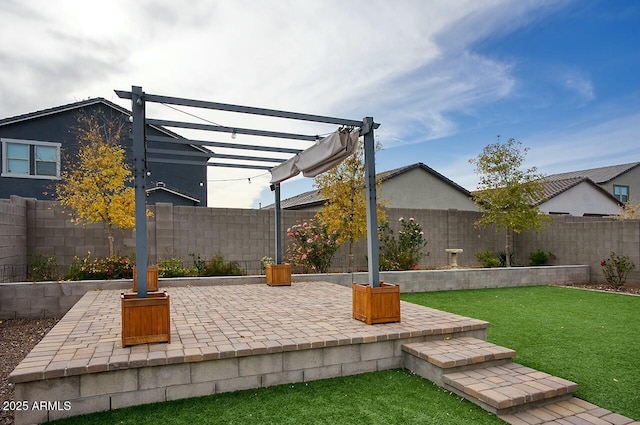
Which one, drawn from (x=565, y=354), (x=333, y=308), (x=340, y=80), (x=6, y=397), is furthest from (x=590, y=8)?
(x=6, y=397)

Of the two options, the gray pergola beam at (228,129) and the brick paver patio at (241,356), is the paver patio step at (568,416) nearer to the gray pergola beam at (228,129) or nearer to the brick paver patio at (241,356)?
the brick paver patio at (241,356)

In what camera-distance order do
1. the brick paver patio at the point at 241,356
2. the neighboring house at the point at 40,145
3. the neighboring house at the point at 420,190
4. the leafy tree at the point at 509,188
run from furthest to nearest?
the neighboring house at the point at 420,190 < the neighboring house at the point at 40,145 < the leafy tree at the point at 509,188 < the brick paver patio at the point at 241,356

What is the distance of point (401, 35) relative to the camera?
8.12 metres

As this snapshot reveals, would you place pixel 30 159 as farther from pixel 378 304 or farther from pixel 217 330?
pixel 378 304

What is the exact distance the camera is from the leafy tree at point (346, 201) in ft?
31.7

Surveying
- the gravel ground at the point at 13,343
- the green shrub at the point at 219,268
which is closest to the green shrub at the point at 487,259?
the green shrub at the point at 219,268

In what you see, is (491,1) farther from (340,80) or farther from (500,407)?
(500,407)

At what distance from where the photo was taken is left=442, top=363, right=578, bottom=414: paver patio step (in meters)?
3.10

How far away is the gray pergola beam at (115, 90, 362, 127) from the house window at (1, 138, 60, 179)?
11.8 metres

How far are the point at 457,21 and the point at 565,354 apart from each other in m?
6.85

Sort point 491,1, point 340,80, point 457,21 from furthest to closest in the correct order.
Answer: point 340,80, point 457,21, point 491,1

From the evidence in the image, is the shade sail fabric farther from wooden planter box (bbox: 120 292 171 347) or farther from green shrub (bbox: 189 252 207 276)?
green shrub (bbox: 189 252 207 276)

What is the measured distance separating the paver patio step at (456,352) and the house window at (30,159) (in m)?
14.0

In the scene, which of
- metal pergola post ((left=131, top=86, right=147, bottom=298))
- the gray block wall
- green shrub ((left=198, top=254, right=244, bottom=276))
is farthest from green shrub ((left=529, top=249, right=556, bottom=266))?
the gray block wall
